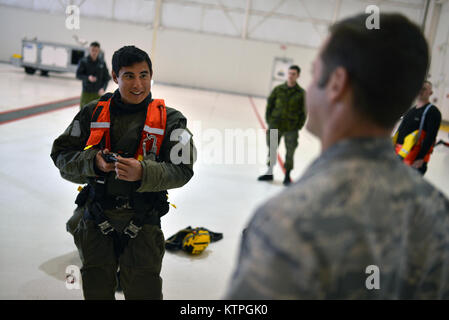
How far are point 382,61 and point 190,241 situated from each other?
355 cm

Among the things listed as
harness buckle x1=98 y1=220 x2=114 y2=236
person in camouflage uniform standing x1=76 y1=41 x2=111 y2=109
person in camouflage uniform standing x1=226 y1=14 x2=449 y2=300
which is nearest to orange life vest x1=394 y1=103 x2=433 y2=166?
harness buckle x1=98 y1=220 x2=114 y2=236

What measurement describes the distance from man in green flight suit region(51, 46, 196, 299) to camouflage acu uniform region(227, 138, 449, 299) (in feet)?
4.93

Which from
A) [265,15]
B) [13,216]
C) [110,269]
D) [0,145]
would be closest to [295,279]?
[110,269]

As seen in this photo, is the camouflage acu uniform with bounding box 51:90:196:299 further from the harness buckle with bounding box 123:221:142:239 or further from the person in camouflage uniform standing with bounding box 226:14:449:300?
the person in camouflage uniform standing with bounding box 226:14:449:300

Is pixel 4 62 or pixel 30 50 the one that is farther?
pixel 4 62

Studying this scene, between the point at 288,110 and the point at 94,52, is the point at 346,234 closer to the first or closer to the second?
the point at 288,110

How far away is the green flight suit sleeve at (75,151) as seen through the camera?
2.25 m

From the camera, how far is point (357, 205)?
2.54 feet

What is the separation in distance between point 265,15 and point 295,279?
25.6m

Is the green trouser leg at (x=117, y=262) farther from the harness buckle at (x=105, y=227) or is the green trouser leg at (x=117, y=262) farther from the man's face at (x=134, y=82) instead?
the man's face at (x=134, y=82)

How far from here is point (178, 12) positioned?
81.1 feet

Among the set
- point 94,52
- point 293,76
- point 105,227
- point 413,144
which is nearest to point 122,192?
point 105,227

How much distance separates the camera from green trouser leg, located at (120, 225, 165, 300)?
90.1 inches
